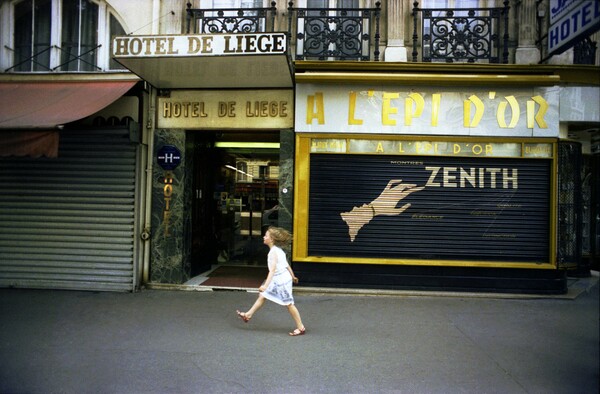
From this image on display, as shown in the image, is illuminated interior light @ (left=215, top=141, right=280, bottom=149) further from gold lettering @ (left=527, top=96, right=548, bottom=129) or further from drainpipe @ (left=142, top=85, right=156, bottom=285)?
gold lettering @ (left=527, top=96, right=548, bottom=129)

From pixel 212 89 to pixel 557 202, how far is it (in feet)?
23.6

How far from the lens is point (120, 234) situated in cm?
767

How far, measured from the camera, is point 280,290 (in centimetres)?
518

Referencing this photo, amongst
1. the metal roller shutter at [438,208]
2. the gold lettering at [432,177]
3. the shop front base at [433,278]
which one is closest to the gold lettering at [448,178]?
the metal roller shutter at [438,208]

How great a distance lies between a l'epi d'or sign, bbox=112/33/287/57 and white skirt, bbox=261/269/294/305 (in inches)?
138

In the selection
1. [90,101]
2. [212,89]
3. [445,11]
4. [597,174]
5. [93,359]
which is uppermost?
[445,11]

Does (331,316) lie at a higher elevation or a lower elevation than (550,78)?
lower

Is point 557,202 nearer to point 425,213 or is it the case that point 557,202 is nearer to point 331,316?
point 425,213

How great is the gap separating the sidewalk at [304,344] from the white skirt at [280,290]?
52 centimetres

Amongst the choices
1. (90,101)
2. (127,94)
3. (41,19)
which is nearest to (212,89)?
(127,94)

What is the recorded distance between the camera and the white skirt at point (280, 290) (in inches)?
204

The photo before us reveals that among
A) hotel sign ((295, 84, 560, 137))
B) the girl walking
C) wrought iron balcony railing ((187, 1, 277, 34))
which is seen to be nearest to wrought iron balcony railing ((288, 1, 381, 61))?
wrought iron balcony railing ((187, 1, 277, 34))

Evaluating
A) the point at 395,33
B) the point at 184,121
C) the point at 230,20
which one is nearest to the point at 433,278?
the point at 395,33

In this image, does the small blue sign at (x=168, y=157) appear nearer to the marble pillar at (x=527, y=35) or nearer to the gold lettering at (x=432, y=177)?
the gold lettering at (x=432, y=177)
